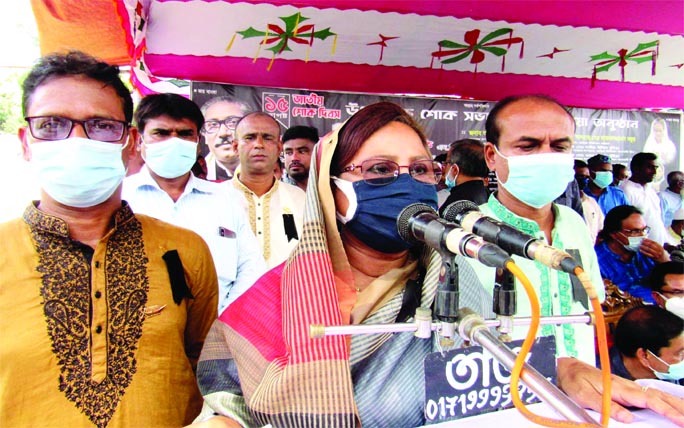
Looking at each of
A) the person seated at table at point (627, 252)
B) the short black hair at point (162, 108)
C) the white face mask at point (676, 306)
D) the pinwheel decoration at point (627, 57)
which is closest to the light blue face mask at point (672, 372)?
the white face mask at point (676, 306)

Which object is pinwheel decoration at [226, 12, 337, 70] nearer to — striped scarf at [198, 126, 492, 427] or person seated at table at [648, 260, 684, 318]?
striped scarf at [198, 126, 492, 427]

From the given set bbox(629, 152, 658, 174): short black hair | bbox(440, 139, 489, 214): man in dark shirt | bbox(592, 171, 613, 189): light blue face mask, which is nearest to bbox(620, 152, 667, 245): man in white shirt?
bbox(629, 152, 658, 174): short black hair

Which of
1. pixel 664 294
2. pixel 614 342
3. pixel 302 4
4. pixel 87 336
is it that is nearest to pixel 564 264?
pixel 87 336

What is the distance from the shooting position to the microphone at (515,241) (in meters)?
0.61

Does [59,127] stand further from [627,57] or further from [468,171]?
[627,57]

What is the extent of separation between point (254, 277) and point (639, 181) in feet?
17.9

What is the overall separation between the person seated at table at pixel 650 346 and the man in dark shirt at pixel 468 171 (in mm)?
1161

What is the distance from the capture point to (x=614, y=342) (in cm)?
260

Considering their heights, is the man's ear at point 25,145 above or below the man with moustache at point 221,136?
below

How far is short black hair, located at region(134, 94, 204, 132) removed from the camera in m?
2.47

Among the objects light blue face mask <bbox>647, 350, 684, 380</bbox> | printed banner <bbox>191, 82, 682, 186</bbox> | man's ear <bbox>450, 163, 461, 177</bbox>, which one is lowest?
light blue face mask <bbox>647, 350, 684, 380</bbox>

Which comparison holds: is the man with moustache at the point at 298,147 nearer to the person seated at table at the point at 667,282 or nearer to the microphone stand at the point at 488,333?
the person seated at table at the point at 667,282

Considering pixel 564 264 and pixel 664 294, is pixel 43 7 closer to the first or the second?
pixel 564 264

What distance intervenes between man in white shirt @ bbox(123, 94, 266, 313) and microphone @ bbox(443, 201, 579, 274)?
1.87 metres
